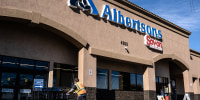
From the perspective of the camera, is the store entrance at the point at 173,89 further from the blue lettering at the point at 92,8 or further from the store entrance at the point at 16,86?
the store entrance at the point at 16,86

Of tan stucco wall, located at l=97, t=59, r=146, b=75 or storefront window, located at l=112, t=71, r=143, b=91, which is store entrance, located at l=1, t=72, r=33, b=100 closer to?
tan stucco wall, located at l=97, t=59, r=146, b=75

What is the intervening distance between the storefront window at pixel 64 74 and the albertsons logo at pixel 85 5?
406cm

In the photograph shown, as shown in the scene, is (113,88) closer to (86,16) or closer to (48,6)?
(86,16)

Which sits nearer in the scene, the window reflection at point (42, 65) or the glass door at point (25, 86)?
the glass door at point (25, 86)

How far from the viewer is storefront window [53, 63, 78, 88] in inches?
562

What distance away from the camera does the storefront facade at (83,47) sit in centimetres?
1255

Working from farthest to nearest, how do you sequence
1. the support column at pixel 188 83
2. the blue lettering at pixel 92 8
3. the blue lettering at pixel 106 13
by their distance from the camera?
1. the support column at pixel 188 83
2. the blue lettering at pixel 106 13
3. the blue lettering at pixel 92 8

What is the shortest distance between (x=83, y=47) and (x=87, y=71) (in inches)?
63.4

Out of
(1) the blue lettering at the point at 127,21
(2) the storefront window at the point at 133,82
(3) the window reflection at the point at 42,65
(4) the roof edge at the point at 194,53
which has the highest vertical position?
(1) the blue lettering at the point at 127,21

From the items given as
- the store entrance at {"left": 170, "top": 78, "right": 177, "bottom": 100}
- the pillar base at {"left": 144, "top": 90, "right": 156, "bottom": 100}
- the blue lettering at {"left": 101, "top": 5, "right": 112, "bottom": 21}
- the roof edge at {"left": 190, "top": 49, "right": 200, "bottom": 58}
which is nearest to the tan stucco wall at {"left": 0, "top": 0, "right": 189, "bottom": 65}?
the blue lettering at {"left": 101, "top": 5, "right": 112, "bottom": 21}

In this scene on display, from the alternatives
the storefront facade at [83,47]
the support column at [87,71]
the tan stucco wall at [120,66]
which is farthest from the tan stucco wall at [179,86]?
the support column at [87,71]

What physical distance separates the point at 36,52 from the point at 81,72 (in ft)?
10.2

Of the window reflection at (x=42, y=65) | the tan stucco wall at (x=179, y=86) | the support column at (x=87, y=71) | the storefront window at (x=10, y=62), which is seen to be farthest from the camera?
the tan stucco wall at (x=179, y=86)

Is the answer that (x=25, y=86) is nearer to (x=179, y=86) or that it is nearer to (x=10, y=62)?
(x=10, y=62)
